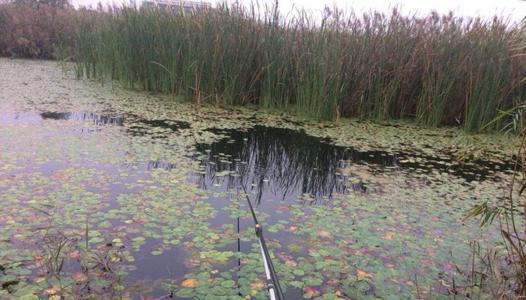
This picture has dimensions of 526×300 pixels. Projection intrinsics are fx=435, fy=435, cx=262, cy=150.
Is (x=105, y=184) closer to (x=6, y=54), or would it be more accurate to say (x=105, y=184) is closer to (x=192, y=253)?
(x=192, y=253)

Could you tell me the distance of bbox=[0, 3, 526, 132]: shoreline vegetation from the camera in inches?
209

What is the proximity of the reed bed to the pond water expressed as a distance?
31.5 inches

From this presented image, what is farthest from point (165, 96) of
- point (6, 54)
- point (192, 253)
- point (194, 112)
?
point (6, 54)

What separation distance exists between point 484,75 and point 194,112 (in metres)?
3.55

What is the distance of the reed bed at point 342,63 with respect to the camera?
5309 millimetres

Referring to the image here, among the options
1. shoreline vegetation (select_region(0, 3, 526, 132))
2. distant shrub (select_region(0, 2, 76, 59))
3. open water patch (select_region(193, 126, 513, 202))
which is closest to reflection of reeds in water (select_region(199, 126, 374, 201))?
open water patch (select_region(193, 126, 513, 202))

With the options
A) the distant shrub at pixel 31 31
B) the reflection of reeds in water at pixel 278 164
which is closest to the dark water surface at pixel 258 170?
the reflection of reeds in water at pixel 278 164

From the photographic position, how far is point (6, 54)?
36.1 ft

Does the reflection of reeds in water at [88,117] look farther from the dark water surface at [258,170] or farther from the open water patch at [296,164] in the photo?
the open water patch at [296,164]

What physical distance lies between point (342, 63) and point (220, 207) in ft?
10.5

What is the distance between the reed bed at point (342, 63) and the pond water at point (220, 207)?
0.80 metres

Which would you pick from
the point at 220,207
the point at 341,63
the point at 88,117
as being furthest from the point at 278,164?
the point at 88,117

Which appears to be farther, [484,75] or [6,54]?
[6,54]

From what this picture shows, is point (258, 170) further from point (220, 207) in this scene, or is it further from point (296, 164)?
point (220, 207)
